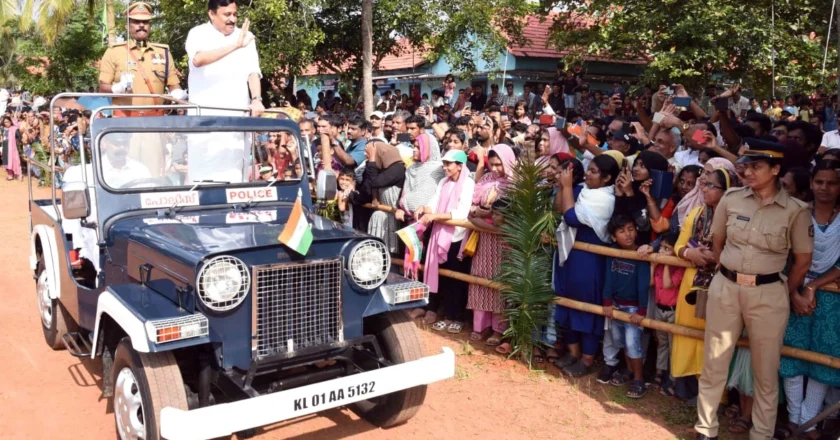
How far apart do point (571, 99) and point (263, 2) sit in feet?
26.2

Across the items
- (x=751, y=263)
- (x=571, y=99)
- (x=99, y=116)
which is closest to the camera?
(x=751, y=263)

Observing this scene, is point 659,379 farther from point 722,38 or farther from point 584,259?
point 722,38

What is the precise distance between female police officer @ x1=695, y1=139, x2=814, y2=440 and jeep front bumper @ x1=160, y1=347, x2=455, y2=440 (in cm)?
166

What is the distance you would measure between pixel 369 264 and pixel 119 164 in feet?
6.42

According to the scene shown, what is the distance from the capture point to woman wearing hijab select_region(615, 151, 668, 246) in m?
5.29

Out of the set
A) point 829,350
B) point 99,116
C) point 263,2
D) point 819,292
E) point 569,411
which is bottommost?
point 569,411

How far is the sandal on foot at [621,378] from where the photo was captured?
5.42 meters

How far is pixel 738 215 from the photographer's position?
4.26m

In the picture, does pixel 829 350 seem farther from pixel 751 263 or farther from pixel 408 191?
pixel 408 191

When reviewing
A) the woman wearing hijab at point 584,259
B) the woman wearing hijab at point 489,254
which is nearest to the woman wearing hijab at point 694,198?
the woman wearing hijab at point 584,259

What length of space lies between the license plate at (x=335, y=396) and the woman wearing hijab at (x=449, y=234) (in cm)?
278

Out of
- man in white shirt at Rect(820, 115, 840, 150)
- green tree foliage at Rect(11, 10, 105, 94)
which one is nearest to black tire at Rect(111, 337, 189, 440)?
man in white shirt at Rect(820, 115, 840, 150)

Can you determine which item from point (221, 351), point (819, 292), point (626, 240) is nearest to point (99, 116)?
point (221, 351)

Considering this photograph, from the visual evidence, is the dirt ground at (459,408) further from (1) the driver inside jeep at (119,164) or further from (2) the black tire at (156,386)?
(1) the driver inside jeep at (119,164)
